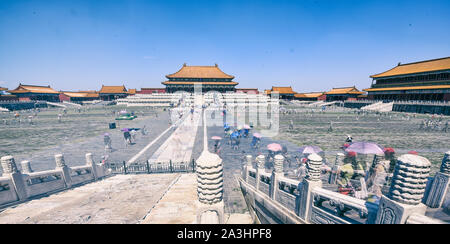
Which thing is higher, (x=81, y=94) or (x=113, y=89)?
(x=113, y=89)

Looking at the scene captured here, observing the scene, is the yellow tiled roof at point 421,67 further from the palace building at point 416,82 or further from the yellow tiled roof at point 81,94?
the yellow tiled roof at point 81,94

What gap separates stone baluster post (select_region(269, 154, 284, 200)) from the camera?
6.00 meters

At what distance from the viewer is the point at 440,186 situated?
17.5ft

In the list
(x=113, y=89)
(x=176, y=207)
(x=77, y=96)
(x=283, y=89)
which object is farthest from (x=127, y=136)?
(x=77, y=96)

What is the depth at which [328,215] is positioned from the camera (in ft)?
15.0

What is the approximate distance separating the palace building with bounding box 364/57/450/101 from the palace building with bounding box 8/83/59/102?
10682 cm

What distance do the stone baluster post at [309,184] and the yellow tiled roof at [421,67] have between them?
5468 centimetres

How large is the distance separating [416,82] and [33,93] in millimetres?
111533

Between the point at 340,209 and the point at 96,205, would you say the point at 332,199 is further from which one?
the point at 96,205

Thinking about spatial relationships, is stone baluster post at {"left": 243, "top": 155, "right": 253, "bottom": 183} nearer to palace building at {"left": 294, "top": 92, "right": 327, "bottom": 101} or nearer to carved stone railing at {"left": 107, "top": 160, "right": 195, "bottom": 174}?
carved stone railing at {"left": 107, "top": 160, "right": 195, "bottom": 174}

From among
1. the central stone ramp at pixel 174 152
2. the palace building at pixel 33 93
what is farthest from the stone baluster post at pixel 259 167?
the palace building at pixel 33 93

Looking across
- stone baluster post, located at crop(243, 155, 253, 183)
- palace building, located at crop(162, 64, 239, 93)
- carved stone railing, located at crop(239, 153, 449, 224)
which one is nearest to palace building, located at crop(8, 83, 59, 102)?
palace building, located at crop(162, 64, 239, 93)
